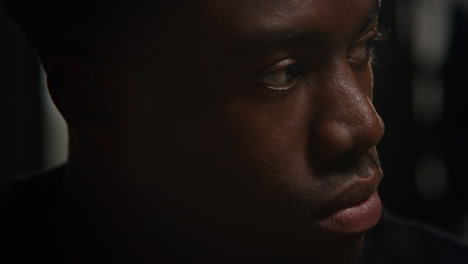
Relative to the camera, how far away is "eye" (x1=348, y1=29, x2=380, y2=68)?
1.96ft

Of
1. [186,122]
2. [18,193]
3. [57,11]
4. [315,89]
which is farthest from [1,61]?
[315,89]

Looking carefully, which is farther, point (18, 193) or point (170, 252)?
point (18, 193)

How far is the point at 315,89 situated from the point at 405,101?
0.27 metres

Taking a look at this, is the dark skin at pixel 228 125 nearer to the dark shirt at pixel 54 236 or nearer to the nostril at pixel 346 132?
the nostril at pixel 346 132

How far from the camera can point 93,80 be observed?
0.64 m

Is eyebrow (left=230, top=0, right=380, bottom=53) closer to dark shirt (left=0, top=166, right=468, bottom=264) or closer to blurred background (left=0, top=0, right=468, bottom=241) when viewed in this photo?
blurred background (left=0, top=0, right=468, bottom=241)

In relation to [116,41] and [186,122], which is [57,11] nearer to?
[116,41]

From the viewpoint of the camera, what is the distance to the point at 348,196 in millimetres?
587

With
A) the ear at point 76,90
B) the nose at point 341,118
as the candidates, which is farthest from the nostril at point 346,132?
the ear at point 76,90

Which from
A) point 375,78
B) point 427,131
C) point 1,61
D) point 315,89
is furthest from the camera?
point 1,61

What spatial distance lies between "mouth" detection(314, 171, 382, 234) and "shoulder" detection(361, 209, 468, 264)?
9.0 inches

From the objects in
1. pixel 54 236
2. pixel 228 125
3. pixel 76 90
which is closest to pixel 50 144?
pixel 54 236

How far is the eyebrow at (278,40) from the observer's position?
55 centimetres

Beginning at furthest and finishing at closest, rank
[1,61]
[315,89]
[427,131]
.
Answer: [1,61] < [427,131] < [315,89]
